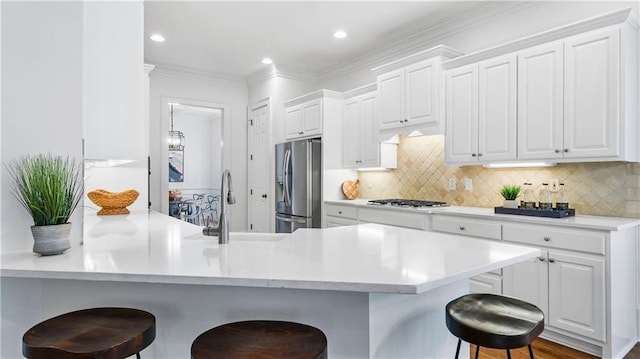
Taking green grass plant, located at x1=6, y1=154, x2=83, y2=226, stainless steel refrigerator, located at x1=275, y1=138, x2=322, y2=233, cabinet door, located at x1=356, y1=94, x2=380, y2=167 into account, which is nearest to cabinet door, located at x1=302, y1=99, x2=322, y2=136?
stainless steel refrigerator, located at x1=275, y1=138, x2=322, y2=233

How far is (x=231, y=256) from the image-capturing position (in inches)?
57.0

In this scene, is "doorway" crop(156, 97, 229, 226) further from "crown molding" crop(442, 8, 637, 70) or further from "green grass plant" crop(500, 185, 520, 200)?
"green grass plant" crop(500, 185, 520, 200)

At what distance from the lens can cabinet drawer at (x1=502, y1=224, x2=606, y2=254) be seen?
2.28 meters

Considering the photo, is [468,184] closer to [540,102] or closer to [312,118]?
[540,102]

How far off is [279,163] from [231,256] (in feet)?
11.9

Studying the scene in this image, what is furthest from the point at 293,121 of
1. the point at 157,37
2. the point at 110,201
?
the point at 110,201

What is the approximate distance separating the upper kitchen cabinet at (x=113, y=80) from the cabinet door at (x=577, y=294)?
2773 millimetres

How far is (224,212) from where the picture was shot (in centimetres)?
168

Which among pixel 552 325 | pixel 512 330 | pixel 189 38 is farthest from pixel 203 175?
pixel 512 330

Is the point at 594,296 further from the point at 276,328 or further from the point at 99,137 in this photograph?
the point at 99,137

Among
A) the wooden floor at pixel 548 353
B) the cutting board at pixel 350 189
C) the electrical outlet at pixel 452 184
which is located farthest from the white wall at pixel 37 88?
the cutting board at pixel 350 189

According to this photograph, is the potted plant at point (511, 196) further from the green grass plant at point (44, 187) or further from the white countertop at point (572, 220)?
the green grass plant at point (44, 187)

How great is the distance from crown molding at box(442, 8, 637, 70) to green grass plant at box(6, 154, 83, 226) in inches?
118

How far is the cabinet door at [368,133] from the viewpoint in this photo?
4.23 meters
